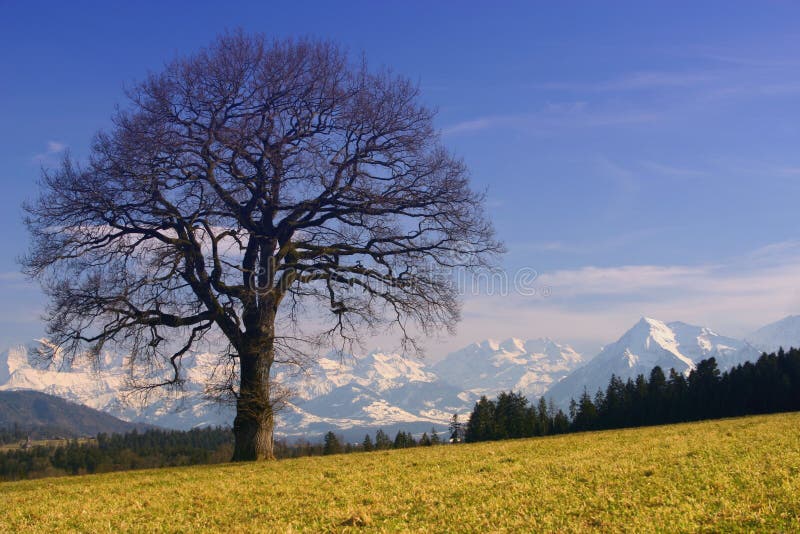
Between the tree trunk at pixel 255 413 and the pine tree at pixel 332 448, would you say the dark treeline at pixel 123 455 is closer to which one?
the pine tree at pixel 332 448

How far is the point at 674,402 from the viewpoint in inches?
3147

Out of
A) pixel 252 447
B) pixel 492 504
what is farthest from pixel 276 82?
pixel 492 504

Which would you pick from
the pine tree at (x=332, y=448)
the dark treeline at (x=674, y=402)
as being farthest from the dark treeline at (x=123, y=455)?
the pine tree at (x=332, y=448)

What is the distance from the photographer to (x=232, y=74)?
72.2 ft

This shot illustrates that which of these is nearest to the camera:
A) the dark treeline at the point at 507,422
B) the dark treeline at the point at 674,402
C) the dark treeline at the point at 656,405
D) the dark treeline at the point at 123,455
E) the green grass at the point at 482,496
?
the green grass at the point at 482,496

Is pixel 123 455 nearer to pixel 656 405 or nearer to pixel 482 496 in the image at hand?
pixel 656 405

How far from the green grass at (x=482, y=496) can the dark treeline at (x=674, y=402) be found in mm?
65555

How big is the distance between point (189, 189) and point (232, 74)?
435 centimetres

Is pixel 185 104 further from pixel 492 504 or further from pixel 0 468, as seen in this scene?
pixel 0 468

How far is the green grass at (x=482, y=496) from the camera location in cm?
870

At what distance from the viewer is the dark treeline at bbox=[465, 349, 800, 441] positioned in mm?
73062

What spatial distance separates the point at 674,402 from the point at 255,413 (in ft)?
235

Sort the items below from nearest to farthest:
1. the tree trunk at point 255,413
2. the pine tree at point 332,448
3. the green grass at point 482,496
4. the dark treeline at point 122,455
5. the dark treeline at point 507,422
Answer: the green grass at point 482,496
the tree trunk at point 255,413
the pine tree at point 332,448
the dark treeline at point 507,422
the dark treeline at point 122,455

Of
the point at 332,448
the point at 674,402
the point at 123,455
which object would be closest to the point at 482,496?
the point at 332,448
